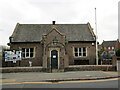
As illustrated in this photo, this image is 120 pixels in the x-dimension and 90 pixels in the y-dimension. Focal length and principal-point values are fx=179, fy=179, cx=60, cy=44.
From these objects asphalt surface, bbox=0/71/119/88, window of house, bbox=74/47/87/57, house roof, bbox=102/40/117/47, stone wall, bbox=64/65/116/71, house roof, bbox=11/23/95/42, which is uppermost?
house roof, bbox=102/40/117/47

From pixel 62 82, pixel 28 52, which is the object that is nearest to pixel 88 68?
pixel 62 82

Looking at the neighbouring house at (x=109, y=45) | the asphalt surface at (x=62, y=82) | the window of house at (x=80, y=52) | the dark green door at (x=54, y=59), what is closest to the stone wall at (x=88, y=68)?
the dark green door at (x=54, y=59)

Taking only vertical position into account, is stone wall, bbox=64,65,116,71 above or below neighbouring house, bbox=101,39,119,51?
below

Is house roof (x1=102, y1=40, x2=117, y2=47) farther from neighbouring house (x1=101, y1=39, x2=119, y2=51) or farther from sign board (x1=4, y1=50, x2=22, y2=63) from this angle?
sign board (x1=4, y1=50, x2=22, y2=63)

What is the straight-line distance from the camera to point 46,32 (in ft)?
98.7

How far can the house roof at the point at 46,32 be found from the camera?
28.6 m

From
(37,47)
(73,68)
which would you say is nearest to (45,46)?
(37,47)

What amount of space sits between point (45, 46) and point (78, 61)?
5.78m

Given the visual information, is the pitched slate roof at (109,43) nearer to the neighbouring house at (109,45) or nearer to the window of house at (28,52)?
the neighbouring house at (109,45)

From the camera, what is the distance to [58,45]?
24.3 metres

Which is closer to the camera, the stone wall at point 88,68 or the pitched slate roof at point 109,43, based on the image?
the stone wall at point 88,68

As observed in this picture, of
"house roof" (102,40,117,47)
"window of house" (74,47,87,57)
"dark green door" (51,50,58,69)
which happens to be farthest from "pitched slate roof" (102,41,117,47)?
"dark green door" (51,50,58,69)

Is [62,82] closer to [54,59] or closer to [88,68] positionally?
[88,68]

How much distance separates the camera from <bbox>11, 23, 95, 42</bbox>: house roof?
28.6m
